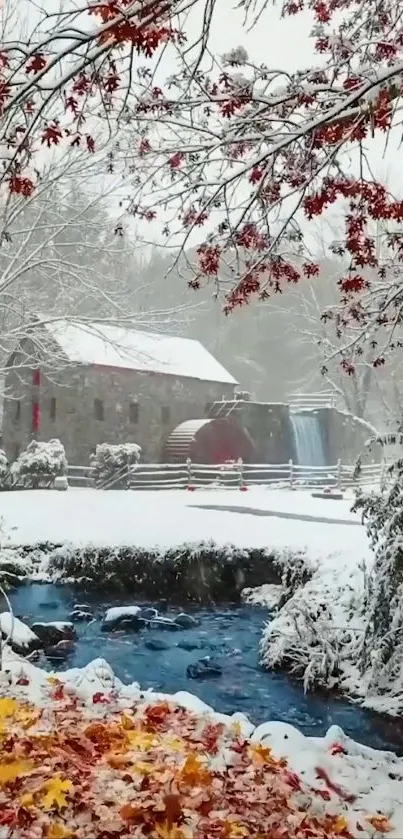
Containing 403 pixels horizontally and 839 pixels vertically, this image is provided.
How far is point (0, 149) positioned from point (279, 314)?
38147 mm

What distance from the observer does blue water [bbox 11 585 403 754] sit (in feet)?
22.8

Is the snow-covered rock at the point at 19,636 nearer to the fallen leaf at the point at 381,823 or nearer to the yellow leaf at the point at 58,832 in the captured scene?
the yellow leaf at the point at 58,832

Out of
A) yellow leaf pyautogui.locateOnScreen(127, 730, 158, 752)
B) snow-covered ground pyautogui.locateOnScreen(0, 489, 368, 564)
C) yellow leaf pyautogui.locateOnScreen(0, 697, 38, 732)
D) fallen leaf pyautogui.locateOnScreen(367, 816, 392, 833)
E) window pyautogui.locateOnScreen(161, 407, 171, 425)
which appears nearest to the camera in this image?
fallen leaf pyautogui.locateOnScreen(367, 816, 392, 833)

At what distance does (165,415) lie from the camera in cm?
2850

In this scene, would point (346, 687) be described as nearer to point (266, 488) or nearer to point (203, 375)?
point (266, 488)

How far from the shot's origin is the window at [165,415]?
1119 inches

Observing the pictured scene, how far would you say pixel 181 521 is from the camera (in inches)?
563

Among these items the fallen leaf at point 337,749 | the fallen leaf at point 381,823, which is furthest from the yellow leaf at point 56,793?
the fallen leaf at point 337,749

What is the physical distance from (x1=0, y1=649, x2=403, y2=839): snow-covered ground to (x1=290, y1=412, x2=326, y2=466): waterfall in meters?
25.4

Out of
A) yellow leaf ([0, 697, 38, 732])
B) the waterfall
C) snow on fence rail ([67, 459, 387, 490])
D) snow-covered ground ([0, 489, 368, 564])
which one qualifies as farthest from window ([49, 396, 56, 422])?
yellow leaf ([0, 697, 38, 732])

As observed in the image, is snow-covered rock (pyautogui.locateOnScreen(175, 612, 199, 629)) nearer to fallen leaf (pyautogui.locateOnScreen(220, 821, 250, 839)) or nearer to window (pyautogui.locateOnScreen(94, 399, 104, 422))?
fallen leaf (pyautogui.locateOnScreen(220, 821, 250, 839))

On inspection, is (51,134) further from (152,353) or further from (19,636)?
(152,353)

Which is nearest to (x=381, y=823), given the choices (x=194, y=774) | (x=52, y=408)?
(x=194, y=774)

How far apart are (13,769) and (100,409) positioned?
23.0m
